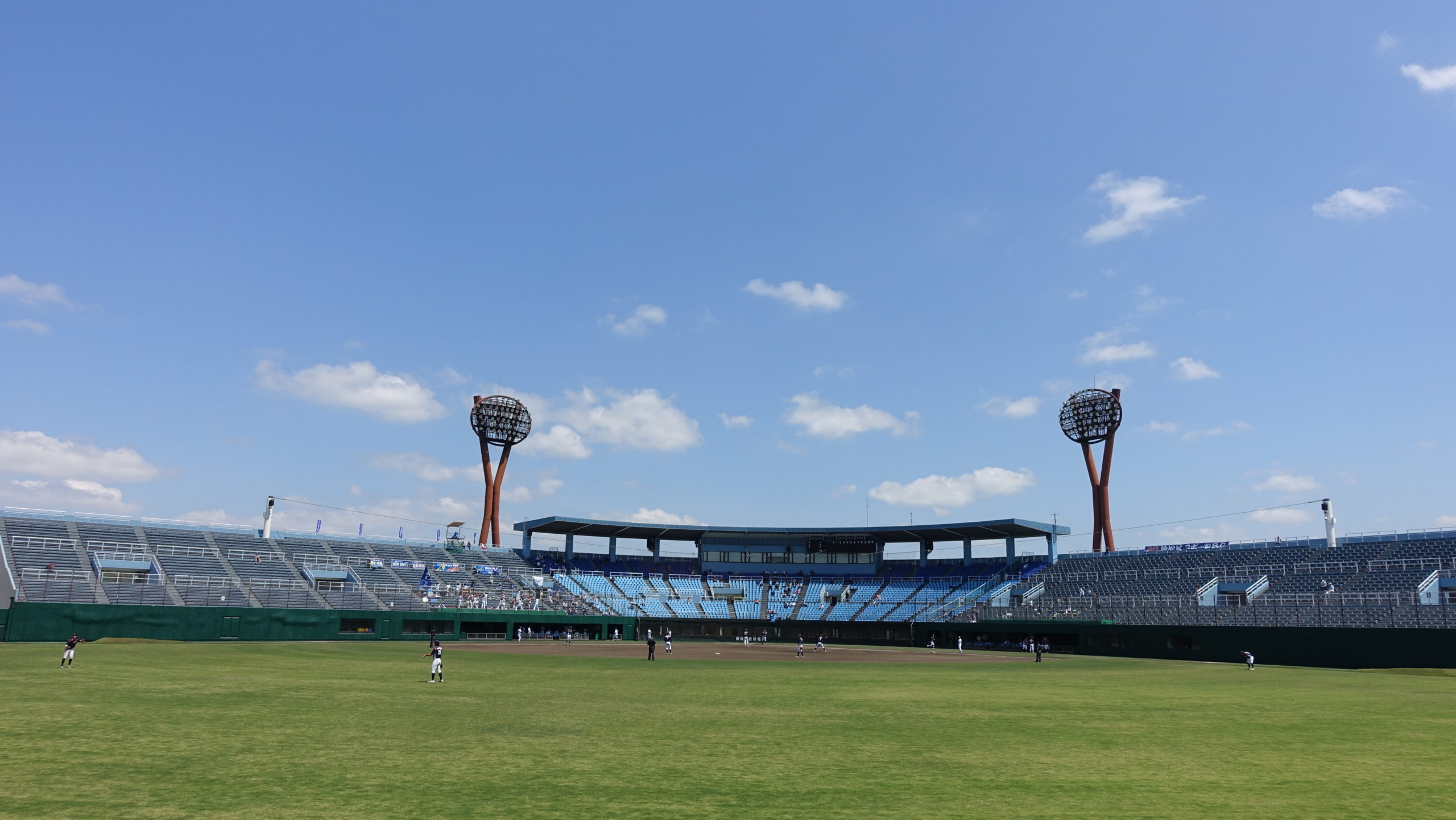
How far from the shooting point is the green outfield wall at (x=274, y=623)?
2288 inches

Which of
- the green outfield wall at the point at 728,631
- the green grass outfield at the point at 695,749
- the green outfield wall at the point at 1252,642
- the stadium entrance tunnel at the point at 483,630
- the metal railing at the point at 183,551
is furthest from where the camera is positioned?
the stadium entrance tunnel at the point at 483,630

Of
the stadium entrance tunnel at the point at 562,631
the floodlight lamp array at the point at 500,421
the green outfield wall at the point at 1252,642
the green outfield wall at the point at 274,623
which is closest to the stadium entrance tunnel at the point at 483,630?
the green outfield wall at the point at 274,623

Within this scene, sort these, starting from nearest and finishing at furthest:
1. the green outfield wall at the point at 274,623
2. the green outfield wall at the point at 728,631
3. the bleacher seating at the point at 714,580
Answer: the green outfield wall at the point at 728,631 < the green outfield wall at the point at 274,623 < the bleacher seating at the point at 714,580

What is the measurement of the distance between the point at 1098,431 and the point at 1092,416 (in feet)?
5.91

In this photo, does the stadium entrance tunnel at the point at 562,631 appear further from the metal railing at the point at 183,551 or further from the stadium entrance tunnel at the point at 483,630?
the metal railing at the point at 183,551

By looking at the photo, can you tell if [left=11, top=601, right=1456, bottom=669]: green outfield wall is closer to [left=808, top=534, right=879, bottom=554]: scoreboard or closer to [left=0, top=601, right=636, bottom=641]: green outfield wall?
[left=0, top=601, right=636, bottom=641]: green outfield wall

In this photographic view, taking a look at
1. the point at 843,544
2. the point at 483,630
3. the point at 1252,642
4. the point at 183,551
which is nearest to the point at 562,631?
the point at 483,630

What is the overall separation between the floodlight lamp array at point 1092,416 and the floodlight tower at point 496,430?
65.6 metres

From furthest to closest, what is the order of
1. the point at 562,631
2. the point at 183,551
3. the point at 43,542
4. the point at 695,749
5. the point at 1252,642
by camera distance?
the point at 562,631, the point at 183,551, the point at 43,542, the point at 1252,642, the point at 695,749

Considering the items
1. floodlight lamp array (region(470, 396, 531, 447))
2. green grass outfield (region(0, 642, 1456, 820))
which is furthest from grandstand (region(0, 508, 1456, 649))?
green grass outfield (region(0, 642, 1456, 820))

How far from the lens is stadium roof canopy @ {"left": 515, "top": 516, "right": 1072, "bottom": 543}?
97.9 m

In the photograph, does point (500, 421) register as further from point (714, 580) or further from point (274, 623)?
point (274, 623)

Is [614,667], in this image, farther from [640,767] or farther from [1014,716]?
[640,767]

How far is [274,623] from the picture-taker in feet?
225
